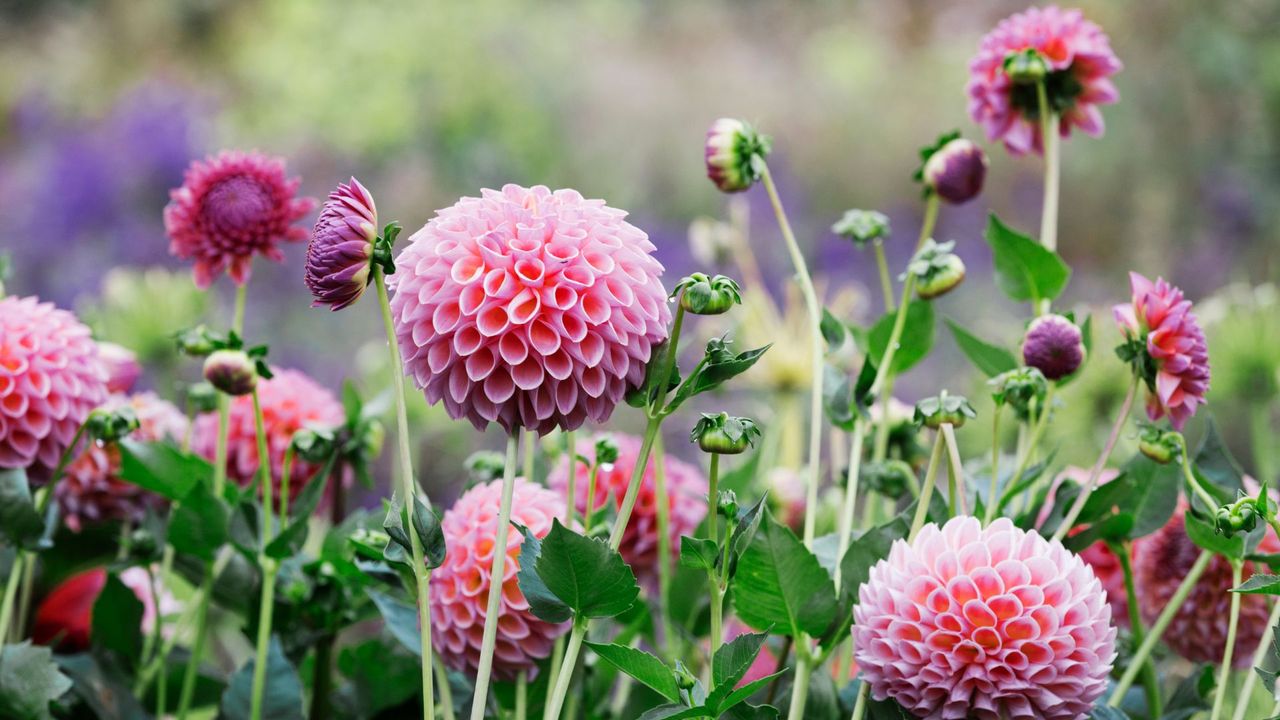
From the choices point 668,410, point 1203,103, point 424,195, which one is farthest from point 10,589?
point 1203,103

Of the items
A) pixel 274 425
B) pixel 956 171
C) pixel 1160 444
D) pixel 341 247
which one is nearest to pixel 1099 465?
pixel 1160 444

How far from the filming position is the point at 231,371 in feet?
1.45

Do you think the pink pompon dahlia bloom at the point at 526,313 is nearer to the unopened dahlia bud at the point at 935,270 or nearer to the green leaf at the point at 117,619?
the unopened dahlia bud at the point at 935,270

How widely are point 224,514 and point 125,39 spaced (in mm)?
3831

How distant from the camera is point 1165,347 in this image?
41cm

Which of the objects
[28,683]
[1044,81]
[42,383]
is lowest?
[28,683]

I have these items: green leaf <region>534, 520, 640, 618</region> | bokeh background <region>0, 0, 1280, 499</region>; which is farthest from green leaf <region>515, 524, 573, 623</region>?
bokeh background <region>0, 0, 1280, 499</region>

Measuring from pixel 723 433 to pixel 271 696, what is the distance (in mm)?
238

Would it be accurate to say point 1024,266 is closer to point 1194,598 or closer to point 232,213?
point 1194,598

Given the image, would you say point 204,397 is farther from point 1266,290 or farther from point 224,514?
point 1266,290

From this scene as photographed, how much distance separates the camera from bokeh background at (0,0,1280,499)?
87.7 inches

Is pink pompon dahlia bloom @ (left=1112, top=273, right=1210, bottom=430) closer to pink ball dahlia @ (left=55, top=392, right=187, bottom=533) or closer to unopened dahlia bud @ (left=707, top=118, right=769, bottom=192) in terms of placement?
unopened dahlia bud @ (left=707, top=118, right=769, bottom=192)

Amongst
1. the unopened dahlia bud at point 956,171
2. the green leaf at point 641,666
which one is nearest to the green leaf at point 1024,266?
the unopened dahlia bud at point 956,171

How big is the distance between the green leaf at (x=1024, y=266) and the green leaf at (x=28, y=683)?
39 centimetres
